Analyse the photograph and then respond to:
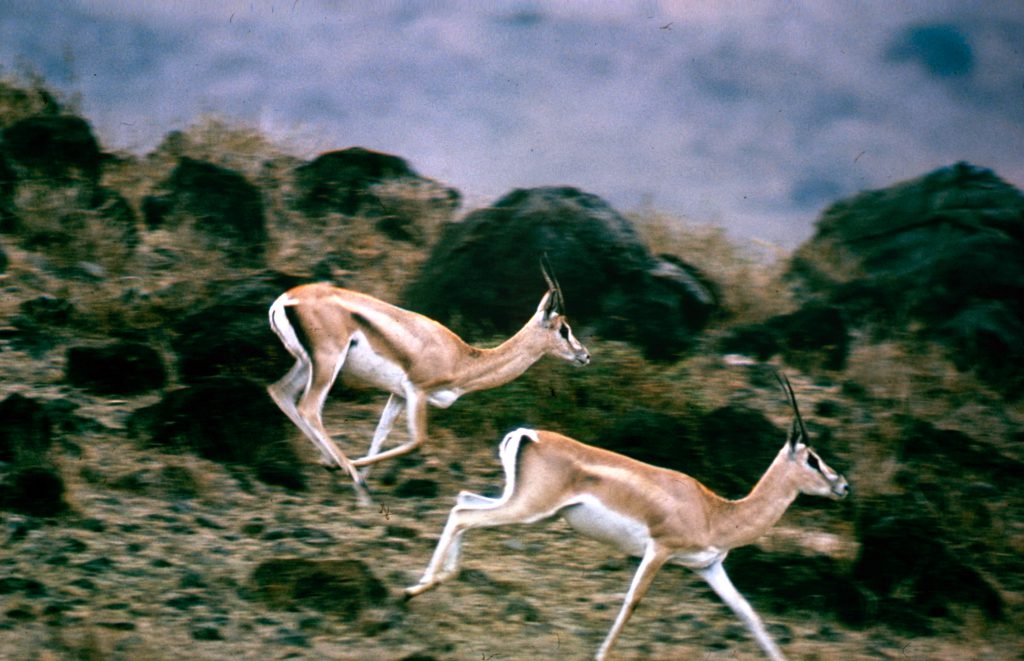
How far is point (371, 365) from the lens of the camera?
8.98 m

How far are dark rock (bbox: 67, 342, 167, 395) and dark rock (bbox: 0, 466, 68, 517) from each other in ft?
5.82

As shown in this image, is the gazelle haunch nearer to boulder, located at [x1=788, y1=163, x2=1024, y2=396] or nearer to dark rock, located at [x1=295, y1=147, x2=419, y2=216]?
boulder, located at [x1=788, y1=163, x2=1024, y2=396]

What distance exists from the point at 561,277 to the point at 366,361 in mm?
3460

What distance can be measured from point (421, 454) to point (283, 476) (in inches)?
45.7

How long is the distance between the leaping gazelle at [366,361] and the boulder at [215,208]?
4584mm

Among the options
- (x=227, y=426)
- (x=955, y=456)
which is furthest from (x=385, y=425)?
(x=955, y=456)

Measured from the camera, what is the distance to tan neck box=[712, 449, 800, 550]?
7.28m

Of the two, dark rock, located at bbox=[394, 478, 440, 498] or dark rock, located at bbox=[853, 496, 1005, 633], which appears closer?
dark rock, located at bbox=[853, 496, 1005, 633]

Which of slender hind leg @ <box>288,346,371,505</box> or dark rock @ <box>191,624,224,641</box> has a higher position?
slender hind leg @ <box>288,346,371,505</box>

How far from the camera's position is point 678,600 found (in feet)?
27.0

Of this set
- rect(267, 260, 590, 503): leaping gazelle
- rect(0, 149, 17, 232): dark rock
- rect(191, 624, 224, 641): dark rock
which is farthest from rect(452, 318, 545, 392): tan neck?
rect(0, 149, 17, 232): dark rock

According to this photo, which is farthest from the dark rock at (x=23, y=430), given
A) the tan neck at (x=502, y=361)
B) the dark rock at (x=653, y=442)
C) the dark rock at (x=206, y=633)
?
the dark rock at (x=653, y=442)

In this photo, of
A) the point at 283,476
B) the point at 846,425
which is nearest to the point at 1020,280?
the point at 846,425

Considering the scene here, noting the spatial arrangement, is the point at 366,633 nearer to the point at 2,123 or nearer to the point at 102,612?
the point at 102,612
